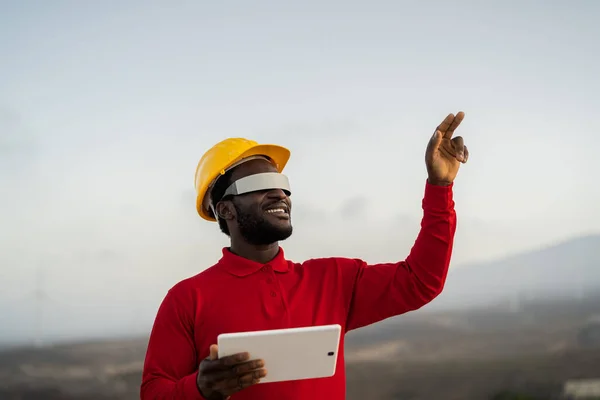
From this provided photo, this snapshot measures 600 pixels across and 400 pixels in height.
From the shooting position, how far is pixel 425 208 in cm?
344

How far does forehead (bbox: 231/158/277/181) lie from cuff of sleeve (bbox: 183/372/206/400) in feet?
3.81

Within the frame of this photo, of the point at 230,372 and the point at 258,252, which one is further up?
the point at 258,252

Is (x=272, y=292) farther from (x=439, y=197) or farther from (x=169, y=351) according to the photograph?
(x=439, y=197)

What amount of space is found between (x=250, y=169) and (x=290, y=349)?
48.3 inches

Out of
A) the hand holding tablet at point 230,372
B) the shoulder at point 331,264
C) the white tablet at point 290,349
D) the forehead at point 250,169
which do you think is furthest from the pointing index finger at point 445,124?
the hand holding tablet at point 230,372

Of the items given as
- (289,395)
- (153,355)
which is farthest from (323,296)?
(153,355)

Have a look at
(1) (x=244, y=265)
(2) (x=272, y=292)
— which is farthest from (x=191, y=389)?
(1) (x=244, y=265)

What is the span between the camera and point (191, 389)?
9.88ft

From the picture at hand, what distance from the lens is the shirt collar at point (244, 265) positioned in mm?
3635

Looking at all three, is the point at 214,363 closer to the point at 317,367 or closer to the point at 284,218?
the point at 317,367

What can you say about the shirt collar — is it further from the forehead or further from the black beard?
Result: the forehead

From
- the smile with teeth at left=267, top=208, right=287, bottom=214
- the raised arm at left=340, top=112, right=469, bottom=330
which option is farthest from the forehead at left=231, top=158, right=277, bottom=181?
the raised arm at left=340, top=112, right=469, bottom=330

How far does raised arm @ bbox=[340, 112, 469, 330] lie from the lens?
3383 mm

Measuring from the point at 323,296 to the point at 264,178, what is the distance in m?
0.65
